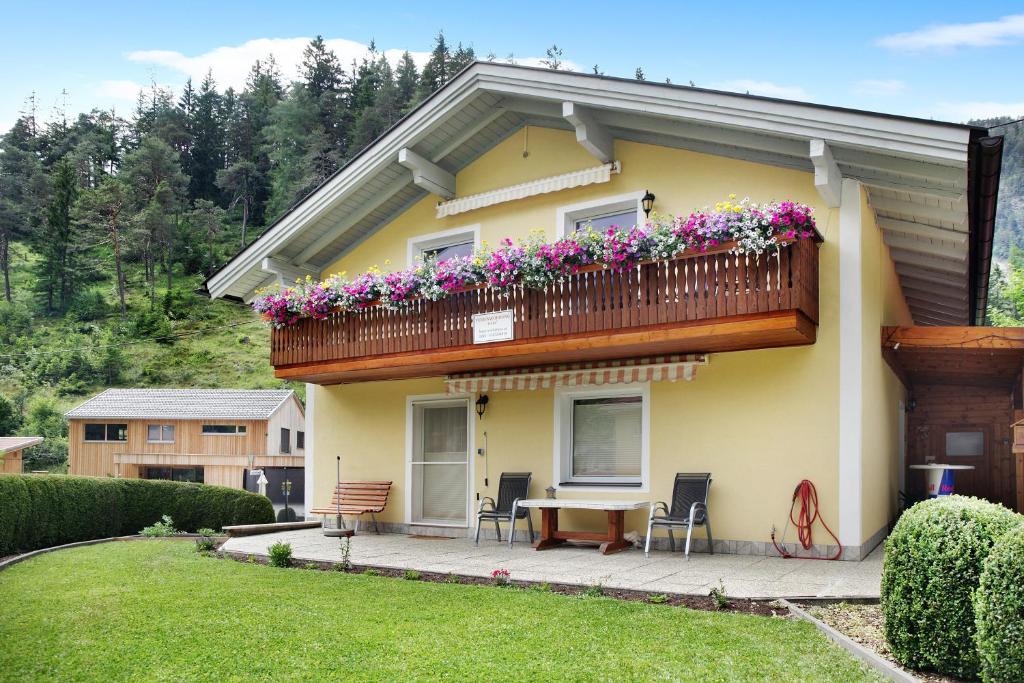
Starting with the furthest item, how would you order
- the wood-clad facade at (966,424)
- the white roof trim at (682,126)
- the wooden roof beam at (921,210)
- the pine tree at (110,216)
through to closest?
1. the pine tree at (110,216)
2. the wood-clad facade at (966,424)
3. the wooden roof beam at (921,210)
4. the white roof trim at (682,126)

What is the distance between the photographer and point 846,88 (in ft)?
278

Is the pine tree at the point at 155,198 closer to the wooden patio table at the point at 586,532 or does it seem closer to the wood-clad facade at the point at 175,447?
the wood-clad facade at the point at 175,447

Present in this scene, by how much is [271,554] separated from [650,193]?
6403mm

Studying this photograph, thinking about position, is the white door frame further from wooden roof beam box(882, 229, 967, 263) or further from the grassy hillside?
the grassy hillside

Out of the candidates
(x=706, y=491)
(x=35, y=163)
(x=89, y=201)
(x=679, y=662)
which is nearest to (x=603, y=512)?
(x=706, y=491)

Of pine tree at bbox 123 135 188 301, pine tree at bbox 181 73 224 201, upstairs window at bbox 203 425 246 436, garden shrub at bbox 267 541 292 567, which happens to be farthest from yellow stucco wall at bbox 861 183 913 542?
pine tree at bbox 181 73 224 201

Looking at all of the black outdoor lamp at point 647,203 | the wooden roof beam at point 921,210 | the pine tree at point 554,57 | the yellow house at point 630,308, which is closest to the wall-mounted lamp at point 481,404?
the yellow house at point 630,308

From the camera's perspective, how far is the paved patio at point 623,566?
731 cm

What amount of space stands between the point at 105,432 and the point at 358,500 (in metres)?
25.5

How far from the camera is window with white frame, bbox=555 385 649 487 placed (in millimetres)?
11023

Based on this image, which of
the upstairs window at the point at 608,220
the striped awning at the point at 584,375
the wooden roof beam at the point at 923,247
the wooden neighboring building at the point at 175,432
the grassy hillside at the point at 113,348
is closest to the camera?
the striped awning at the point at 584,375

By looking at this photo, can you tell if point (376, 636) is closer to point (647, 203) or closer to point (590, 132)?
point (647, 203)

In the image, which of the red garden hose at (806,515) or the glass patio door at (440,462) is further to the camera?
the glass patio door at (440,462)

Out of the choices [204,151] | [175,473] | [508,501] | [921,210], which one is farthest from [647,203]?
[204,151]
